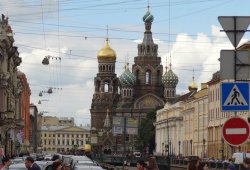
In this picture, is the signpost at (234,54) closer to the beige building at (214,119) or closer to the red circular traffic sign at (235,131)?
the red circular traffic sign at (235,131)

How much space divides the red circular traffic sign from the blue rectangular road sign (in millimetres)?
233

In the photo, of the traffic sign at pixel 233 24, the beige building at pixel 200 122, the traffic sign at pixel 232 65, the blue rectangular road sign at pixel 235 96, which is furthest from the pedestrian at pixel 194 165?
the beige building at pixel 200 122

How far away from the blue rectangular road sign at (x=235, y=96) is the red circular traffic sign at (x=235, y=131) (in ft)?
0.76

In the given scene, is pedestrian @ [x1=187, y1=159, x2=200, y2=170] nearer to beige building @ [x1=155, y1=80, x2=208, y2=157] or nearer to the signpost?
the signpost

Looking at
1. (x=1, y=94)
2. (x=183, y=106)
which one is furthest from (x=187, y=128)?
(x=1, y=94)

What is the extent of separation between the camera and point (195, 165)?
17859 mm

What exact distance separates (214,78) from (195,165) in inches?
4590

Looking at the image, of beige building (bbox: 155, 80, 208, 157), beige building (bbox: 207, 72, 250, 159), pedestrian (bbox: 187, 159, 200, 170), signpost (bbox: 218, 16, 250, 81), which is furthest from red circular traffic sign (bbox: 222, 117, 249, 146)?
beige building (bbox: 155, 80, 208, 157)

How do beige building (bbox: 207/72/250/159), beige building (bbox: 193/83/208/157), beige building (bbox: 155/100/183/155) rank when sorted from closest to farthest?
1. beige building (bbox: 207/72/250/159)
2. beige building (bbox: 193/83/208/157)
3. beige building (bbox: 155/100/183/155)

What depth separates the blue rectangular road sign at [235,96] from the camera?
16.9 metres

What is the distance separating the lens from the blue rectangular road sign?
16938mm

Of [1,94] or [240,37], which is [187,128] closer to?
[1,94]

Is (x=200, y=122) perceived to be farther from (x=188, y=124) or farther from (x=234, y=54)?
(x=234, y=54)

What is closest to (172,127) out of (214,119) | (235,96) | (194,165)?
(214,119)
